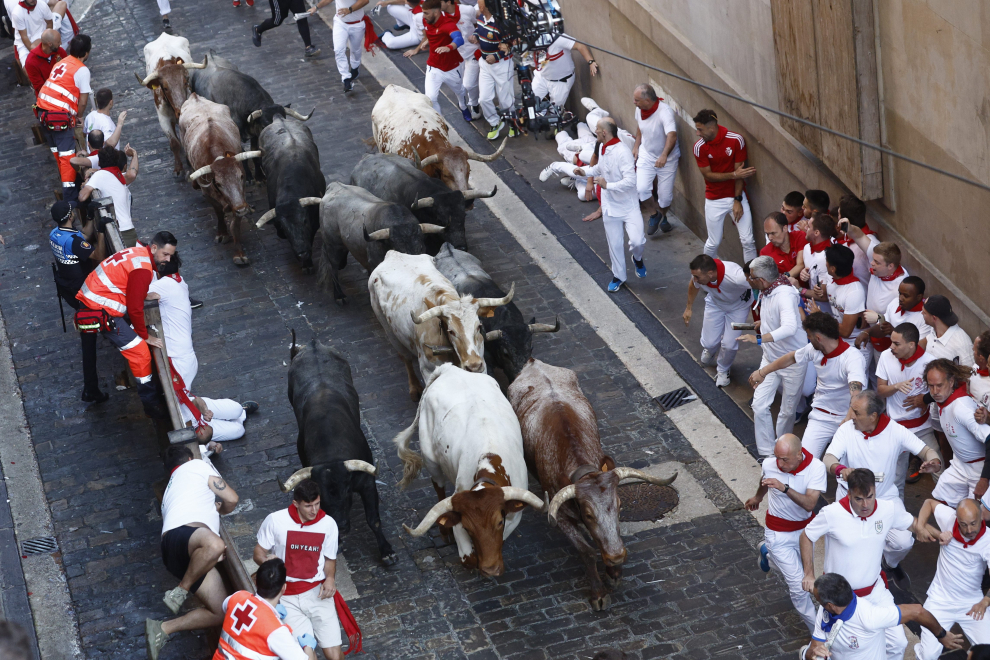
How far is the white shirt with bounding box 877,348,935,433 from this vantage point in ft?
33.0

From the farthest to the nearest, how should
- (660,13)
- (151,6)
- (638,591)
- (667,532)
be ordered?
1. (151,6)
2. (660,13)
3. (667,532)
4. (638,591)

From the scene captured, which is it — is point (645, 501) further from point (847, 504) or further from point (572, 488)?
point (847, 504)

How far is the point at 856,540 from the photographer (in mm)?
8492

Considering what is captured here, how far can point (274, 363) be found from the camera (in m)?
13.9

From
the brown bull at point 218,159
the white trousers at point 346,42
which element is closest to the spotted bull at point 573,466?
the brown bull at point 218,159

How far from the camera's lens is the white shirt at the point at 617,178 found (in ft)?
46.0

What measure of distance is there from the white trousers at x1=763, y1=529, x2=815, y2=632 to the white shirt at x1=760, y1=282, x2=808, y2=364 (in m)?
2.27

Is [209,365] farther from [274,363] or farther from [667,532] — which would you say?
[667,532]

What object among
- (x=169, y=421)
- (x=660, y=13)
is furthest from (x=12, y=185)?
(x=660, y=13)

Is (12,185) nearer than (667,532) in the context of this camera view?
No

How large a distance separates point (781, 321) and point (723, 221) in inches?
132

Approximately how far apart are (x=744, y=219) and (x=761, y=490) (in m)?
5.17

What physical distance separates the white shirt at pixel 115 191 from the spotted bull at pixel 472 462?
5.39m

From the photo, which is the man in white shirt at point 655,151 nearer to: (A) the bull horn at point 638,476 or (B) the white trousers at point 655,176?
(B) the white trousers at point 655,176
